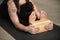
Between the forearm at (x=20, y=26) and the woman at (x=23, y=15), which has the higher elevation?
the woman at (x=23, y=15)

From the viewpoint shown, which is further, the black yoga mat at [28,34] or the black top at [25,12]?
the black top at [25,12]

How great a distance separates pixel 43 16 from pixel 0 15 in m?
0.40

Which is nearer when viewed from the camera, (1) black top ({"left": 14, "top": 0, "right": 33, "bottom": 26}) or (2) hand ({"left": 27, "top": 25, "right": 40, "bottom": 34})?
(2) hand ({"left": 27, "top": 25, "right": 40, "bottom": 34})

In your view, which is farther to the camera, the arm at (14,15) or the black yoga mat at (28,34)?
the arm at (14,15)

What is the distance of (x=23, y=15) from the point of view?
124 centimetres

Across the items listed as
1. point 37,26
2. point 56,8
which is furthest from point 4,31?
point 56,8

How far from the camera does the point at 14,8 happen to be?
1220 millimetres

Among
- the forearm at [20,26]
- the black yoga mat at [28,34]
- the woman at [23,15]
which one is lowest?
the black yoga mat at [28,34]

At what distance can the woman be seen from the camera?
113cm

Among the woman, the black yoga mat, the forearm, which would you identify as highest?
the woman

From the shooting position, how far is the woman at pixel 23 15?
113 centimetres

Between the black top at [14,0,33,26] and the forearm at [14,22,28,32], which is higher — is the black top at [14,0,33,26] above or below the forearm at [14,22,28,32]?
above

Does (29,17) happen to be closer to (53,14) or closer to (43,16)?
(43,16)

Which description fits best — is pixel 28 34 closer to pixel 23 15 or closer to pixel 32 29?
pixel 32 29
